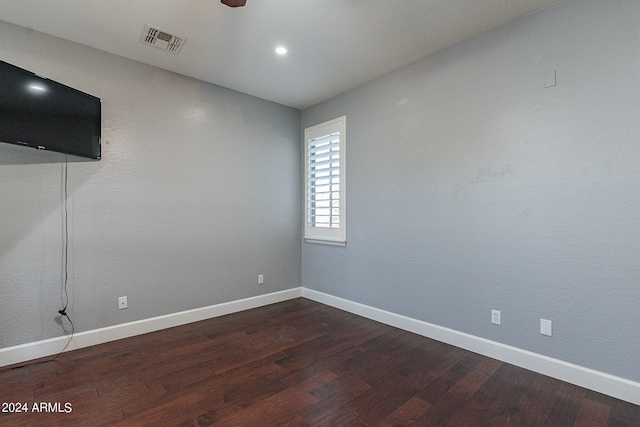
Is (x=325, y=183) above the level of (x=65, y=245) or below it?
above

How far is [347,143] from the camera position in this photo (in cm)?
375

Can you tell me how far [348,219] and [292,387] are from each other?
6.87ft

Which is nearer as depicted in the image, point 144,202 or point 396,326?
point 144,202

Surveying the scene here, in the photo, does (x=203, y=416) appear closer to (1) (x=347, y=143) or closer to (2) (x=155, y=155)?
(2) (x=155, y=155)

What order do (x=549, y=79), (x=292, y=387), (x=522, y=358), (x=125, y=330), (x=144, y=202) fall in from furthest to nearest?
(x=144, y=202) → (x=125, y=330) → (x=522, y=358) → (x=549, y=79) → (x=292, y=387)

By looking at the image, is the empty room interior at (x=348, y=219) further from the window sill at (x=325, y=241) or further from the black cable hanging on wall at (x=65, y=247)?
the window sill at (x=325, y=241)

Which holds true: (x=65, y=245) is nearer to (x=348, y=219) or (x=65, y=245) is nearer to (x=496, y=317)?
(x=348, y=219)

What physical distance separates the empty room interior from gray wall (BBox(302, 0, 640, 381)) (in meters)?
0.01

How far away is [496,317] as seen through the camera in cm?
250

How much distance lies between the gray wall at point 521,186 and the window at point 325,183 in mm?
470

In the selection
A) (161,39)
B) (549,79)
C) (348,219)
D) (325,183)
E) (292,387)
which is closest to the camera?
(292,387)

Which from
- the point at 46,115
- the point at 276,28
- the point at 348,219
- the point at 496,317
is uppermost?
the point at 276,28

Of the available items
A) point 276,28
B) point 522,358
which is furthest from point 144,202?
point 522,358

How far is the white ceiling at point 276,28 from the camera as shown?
2.22 metres
